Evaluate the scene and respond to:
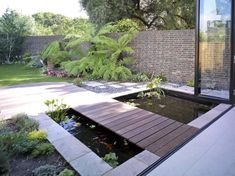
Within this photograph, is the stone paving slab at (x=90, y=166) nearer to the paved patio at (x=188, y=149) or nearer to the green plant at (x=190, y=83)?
the paved patio at (x=188, y=149)

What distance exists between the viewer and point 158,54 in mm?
7797

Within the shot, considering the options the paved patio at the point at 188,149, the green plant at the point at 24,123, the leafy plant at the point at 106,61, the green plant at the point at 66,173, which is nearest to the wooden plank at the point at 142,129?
the paved patio at the point at 188,149

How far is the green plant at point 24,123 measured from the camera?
3592mm

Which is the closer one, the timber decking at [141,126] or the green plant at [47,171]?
the green plant at [47,171]

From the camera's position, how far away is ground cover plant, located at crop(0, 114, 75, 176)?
246 centimetres

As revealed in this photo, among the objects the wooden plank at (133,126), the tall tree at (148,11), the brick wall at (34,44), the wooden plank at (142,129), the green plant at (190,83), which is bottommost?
the wooden plank at (142,129)

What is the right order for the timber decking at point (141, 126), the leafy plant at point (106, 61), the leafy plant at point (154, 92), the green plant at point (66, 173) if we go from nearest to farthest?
the green plant at point (66, 173), the timber decking at point (141, 126), the leafy plant at point (154, 92), the leafy plant at point (106, 61)

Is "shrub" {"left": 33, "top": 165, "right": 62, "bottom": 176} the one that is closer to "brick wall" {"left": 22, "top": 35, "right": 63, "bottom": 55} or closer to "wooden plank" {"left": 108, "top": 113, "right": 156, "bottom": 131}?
"wooden plank" {"left": 108, "top": 113, "right": 156, "bottom": 131}

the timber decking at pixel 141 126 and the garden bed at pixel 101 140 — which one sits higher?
the timber decking at pixel 141 126

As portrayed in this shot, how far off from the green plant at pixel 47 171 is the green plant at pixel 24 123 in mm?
1146

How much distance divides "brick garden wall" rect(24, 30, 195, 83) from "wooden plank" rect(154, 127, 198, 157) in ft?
12.5

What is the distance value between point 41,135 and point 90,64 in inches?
202

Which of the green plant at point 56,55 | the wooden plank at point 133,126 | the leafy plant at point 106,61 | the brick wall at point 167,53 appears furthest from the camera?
the green plant at point 56,55

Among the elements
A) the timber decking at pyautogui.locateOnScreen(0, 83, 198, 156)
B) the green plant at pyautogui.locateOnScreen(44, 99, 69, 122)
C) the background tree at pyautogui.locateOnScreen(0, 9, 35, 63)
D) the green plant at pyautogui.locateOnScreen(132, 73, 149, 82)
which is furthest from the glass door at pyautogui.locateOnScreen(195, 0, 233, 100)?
the background tree at pyautogui.locateOnScreen(0, 9, 35, 63)
